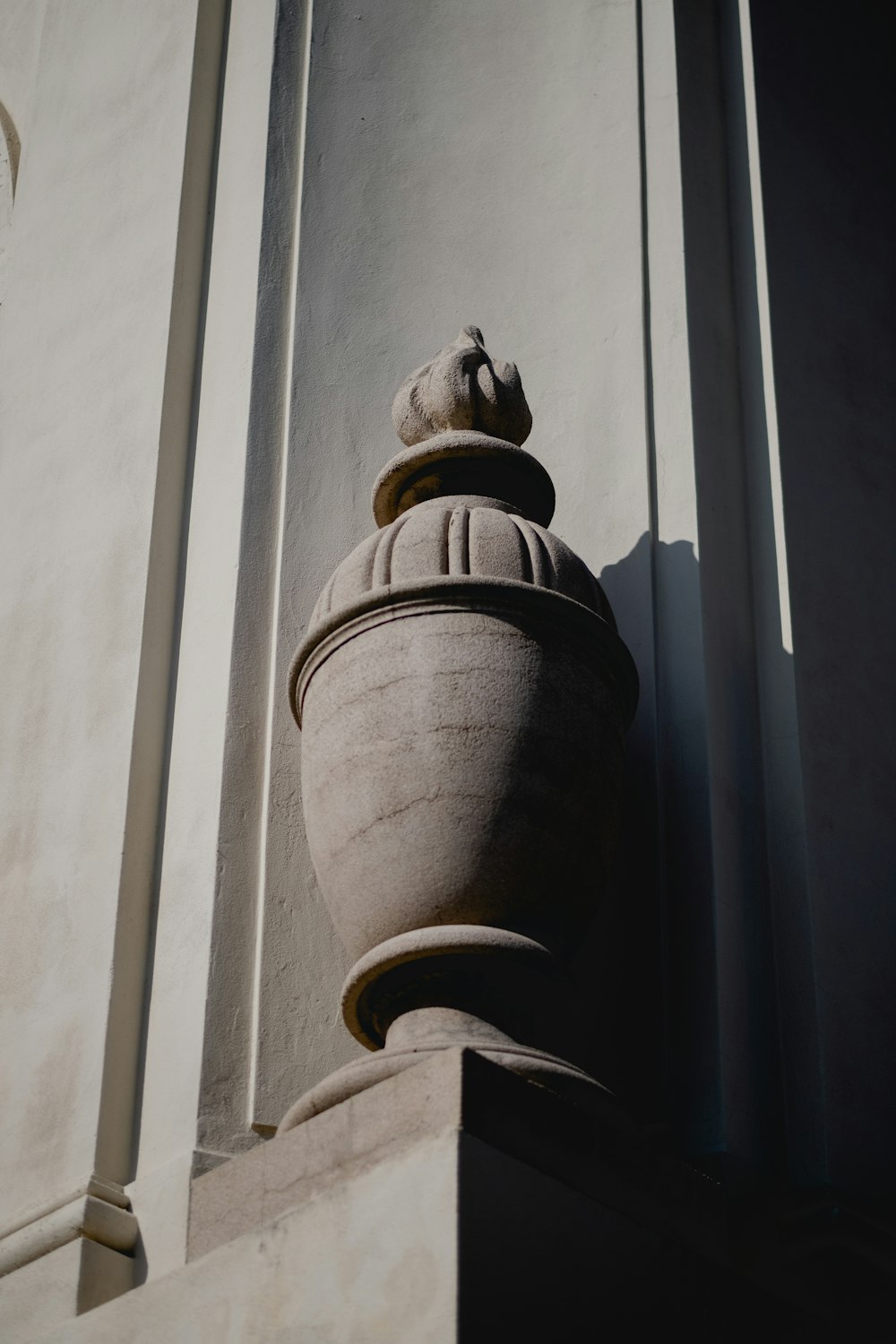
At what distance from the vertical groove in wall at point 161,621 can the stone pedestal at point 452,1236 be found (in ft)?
2.56

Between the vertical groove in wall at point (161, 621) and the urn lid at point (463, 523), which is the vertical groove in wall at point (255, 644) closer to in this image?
the vertical groove in wall at point (161, 621)

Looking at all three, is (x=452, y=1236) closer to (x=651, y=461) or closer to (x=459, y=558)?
(x=459, y=558)

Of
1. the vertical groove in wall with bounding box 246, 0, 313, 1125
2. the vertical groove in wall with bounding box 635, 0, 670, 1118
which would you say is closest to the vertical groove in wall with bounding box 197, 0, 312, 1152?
the vertical groove in wall with bounding box 246, 0, 313, 1125

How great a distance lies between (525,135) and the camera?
6.31 meters

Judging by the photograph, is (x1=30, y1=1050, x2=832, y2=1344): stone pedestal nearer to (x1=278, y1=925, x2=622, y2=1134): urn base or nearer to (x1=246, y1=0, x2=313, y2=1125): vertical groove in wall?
(x1=278, y1=925, x2=622, y2=1134): urn base

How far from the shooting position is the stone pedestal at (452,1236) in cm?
315

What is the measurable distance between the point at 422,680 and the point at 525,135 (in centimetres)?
304

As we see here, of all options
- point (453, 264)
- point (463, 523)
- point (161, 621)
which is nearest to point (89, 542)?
point (161, 621)

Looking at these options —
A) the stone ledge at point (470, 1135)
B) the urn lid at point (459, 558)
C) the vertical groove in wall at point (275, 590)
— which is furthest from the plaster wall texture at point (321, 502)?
the urn lid at point (459, 558)

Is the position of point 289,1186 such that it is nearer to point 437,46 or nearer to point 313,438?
point 313,438

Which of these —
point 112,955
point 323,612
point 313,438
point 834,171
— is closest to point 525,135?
point 834,171

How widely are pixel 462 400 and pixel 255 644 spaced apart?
833 millimetres

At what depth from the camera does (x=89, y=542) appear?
17.8 feet

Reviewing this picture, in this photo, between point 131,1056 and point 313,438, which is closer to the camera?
point 131,1056
